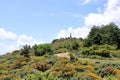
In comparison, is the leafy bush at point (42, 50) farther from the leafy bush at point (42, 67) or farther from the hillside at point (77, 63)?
the leafy bush at point (42, 67)

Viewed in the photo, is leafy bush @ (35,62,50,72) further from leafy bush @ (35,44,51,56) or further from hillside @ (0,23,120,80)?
leafy bush @ (35,44,51,56)

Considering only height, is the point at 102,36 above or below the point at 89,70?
above

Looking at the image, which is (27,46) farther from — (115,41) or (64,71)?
(64,71)

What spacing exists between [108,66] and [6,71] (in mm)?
13610

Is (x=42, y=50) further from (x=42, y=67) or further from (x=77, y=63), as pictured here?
(x=77, y=63)

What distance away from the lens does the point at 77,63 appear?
4144 cm

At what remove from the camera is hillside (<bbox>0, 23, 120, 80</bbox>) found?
3588cm

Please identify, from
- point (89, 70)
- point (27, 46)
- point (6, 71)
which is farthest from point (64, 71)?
point (27, 46)

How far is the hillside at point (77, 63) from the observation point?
1412 inches

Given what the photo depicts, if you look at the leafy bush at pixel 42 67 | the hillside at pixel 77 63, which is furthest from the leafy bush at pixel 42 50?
the leafy bush at pixel 42 67

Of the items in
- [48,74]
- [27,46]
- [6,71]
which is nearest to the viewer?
[48,74]

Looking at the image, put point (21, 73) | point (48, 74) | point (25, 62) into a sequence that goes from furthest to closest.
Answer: point (25, 62) < point (21, 73) < point (48, 74)

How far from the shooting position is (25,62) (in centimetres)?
4819

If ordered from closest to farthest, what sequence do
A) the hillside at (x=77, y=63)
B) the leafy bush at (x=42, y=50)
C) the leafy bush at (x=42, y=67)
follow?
the hillside at (x=77, y=63), the leafy bush at (x=42, y=67), the leafy bush at (x=42, y=50)
